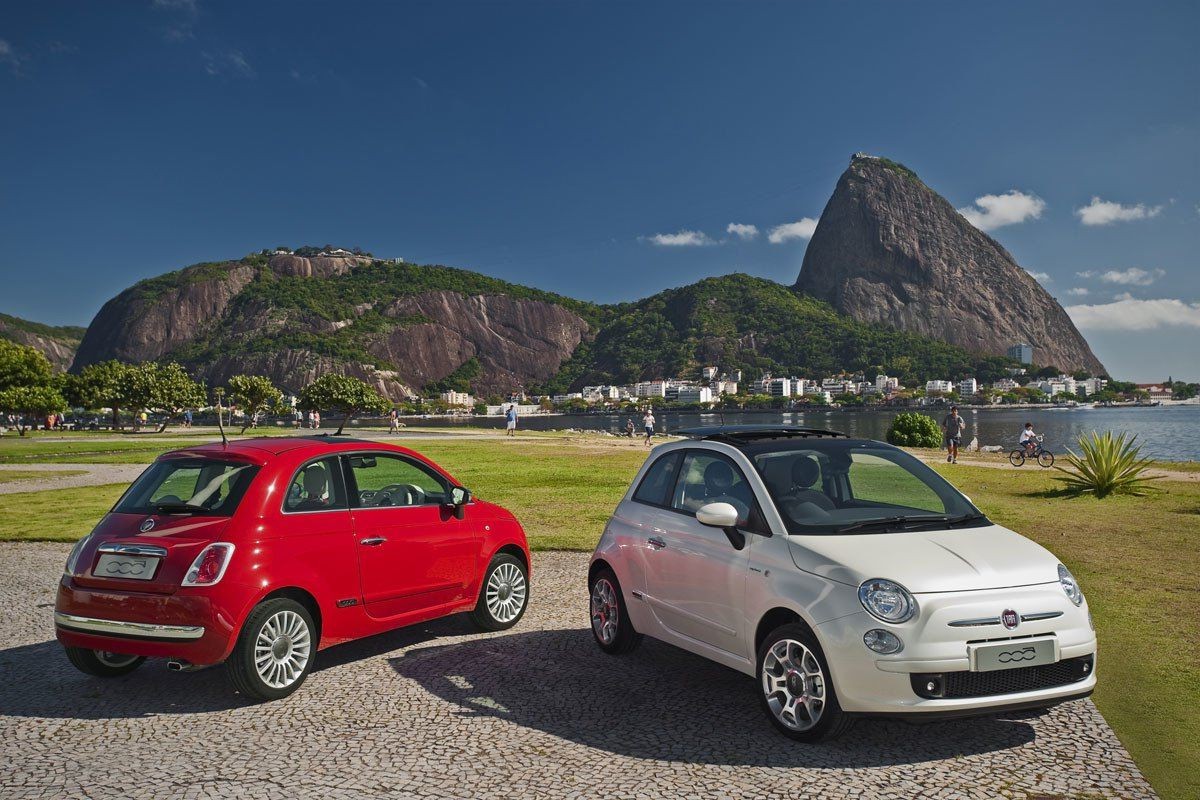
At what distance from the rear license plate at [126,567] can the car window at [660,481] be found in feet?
11.1

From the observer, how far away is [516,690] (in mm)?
5914

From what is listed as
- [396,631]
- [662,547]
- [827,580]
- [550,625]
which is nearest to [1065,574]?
[827,580]

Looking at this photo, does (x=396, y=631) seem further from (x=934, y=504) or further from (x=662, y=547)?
(x=934, y=504)

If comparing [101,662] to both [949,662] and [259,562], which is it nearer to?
[259,562]

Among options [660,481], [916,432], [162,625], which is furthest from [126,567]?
[916,432]

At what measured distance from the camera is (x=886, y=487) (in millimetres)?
5570

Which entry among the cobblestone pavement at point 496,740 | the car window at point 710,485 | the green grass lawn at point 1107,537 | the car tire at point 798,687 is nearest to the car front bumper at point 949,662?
the car tire at point 798,687

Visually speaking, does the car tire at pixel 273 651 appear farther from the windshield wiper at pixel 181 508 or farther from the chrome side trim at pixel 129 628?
the windshield wiper at pixel 181 508

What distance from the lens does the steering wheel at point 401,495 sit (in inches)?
272

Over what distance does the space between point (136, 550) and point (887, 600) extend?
460 cm

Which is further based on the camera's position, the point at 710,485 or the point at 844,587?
the point at 710,485

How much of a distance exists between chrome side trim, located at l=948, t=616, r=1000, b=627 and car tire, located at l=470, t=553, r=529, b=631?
165 inches

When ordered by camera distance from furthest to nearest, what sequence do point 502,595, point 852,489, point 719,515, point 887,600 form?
point 502,595 → point 852,489 → point 719,515 → point 887,600

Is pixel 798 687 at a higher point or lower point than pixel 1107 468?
lower
